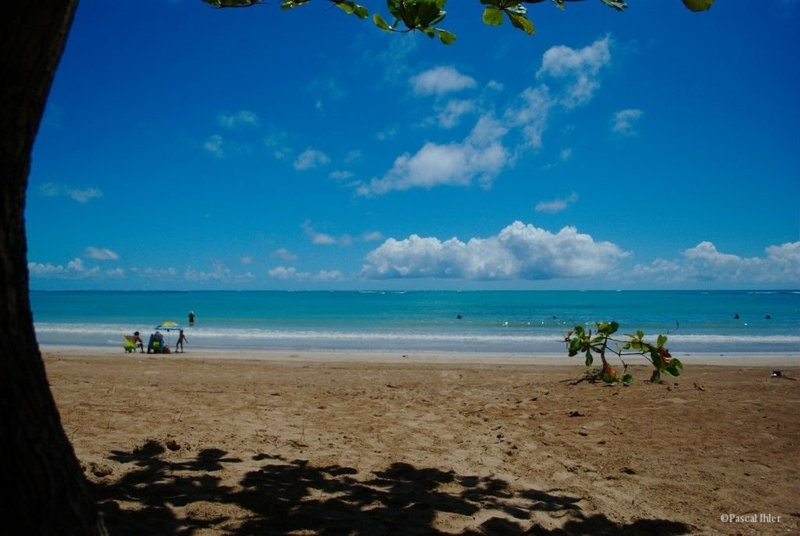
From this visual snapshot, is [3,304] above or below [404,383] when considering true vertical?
above

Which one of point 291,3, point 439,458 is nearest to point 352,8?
point 291,3

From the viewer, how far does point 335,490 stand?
411 centimetres

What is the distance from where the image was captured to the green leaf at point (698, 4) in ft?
7.94

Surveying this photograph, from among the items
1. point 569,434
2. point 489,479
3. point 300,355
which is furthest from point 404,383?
point 300,355

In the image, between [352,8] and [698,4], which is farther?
[352,8]

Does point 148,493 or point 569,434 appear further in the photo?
point 569,434

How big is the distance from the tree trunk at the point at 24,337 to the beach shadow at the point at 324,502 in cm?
171

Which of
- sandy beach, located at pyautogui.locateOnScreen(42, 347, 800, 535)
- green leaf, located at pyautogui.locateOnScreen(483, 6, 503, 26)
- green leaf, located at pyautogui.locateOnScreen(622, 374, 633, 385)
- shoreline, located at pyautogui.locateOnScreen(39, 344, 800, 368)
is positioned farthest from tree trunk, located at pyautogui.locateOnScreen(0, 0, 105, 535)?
shoreline, located at pyautogui.locateOnScreen(39, 344, 800, 368)

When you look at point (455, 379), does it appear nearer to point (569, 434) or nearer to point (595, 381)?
point (595, 381)

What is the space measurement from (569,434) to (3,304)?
609 cm

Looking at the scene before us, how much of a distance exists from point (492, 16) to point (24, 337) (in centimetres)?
272

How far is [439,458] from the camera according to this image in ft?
16.9

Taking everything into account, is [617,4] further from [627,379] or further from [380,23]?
[627,379]

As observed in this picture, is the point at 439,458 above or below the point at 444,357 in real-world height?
above
